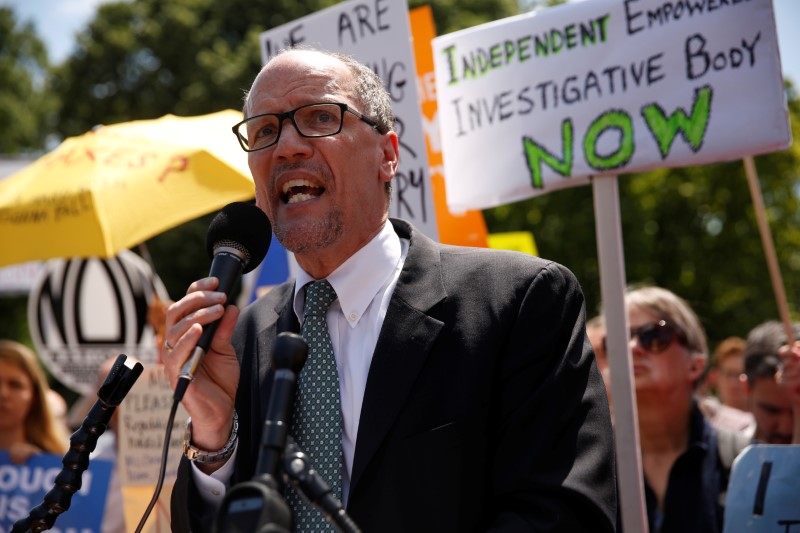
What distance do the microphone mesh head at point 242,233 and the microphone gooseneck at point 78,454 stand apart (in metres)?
0.33

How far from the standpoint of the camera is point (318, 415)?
2.47 m

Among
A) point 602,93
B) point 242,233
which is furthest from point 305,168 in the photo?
point 602,93

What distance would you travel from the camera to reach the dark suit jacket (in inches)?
88.8

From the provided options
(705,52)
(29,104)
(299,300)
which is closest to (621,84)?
(705,52)

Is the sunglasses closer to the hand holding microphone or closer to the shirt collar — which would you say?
the shirt collar

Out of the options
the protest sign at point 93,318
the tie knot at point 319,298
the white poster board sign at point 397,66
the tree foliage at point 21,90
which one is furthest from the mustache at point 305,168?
the tree foliage at point 21,90

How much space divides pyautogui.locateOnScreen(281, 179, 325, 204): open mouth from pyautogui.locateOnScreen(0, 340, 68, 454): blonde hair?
3619mm

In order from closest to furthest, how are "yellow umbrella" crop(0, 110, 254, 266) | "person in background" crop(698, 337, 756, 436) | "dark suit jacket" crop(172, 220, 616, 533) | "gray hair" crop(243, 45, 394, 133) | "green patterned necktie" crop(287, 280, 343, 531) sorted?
"dark suit jacket" crop(172, 220, 616, 533)
"green patterned necktie" crop(287, 280, 343, 531)
"gray hair" crop(243, 45, 394, 133)
"yellow umbrella" crop(0, 110, 254, 266)
"person in background" crop(698, 337, 756, 436)

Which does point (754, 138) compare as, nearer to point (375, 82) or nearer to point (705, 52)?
point (705, 52)

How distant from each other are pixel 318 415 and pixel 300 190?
0.56 metres

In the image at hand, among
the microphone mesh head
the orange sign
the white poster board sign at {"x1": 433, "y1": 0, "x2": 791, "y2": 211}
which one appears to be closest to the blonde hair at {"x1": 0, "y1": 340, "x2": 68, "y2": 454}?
the orange sign

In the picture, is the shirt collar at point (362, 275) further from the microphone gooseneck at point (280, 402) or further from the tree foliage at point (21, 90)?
the tree foliage at point (21, 90)

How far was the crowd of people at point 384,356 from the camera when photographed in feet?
7.43

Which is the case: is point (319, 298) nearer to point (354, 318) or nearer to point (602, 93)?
point (354, 318)
